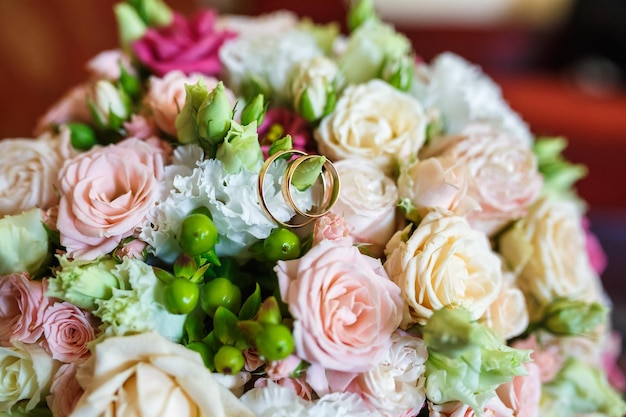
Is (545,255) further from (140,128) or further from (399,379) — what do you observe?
(140,128)

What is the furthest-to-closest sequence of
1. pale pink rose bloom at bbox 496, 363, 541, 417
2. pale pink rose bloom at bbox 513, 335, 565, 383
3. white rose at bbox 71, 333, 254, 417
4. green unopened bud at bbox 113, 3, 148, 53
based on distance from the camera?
green unopened bud at bbox 113, 3, 148, 53, pale pink rose bloom at bbox 513, 335, 565, 383, pale pink rose bloom at bbox 496, 363, 541, 417, white rose at bbox 71, 333, 254, 417

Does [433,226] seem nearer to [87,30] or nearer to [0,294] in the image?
[0,294]

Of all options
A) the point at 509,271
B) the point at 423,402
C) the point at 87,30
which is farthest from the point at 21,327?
the point at 87,30

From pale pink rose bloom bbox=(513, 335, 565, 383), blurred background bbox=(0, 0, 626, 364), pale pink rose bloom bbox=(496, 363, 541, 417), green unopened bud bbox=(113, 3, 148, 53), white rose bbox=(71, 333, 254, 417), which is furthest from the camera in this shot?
blurred background bbox=(0, 0, 626, 364)

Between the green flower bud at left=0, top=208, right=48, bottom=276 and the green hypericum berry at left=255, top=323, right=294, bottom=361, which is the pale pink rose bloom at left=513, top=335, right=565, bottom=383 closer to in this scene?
the green hypericum berry at left=255, top=323, right=294, bottom=361

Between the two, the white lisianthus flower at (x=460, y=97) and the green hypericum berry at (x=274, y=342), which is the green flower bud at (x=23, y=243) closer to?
the green hypericum berry at (x=274, y=342)

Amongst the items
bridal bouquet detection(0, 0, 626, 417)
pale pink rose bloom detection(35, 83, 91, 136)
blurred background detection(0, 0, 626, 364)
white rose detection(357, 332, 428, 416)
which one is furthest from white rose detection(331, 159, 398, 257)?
blurred background detection(0, 0, 626, 364)

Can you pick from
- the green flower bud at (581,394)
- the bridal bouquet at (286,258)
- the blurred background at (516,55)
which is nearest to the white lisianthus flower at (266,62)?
the bridal bouquet at (286,258)
